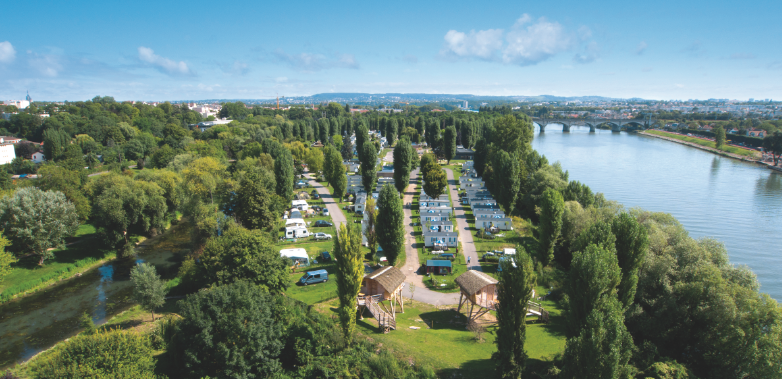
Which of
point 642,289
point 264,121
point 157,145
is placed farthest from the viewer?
point 264,121

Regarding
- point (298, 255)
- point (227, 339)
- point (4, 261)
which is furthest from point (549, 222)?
point (4, 261)

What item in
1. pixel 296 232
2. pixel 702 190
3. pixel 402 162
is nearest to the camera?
pixel 296 232

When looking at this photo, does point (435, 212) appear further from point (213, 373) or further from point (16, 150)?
point (16, 150)

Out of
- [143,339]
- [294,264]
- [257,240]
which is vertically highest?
[257,240]

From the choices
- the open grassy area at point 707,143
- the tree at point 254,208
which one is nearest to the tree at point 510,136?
the tree at point 254,208

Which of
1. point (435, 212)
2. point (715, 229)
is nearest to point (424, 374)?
point (435, 212)

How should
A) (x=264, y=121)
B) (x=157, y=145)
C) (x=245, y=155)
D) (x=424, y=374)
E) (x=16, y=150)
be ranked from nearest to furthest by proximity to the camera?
1. (x=424, y=374)
2. (x=245, y=155)
3. (x=16, y=150)
4. (x=157, y=145)
5. (x=264, y=121)

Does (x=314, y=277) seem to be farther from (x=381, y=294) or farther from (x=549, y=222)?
(x=549, y=222)
